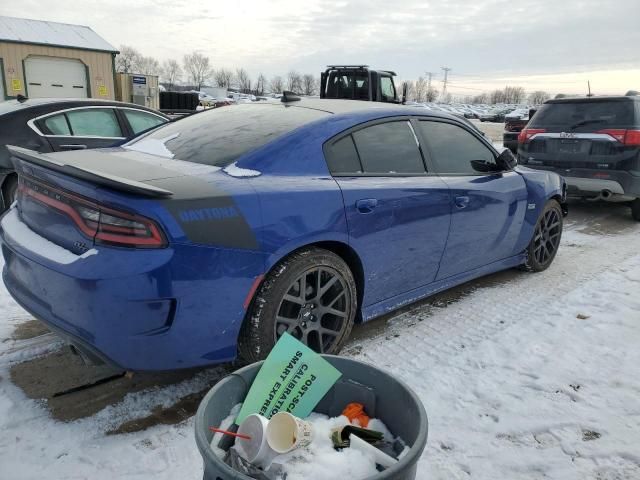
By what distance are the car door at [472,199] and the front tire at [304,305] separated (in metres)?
1.03

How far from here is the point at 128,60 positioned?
265 ft

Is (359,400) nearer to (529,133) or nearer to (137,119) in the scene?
(137,119)

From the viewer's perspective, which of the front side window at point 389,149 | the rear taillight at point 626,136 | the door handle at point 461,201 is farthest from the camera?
the rear taillight at point 626,136

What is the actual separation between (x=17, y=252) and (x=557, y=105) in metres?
7.20

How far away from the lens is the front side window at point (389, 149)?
10.2 ft

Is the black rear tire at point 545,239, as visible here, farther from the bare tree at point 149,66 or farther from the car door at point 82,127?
the bare tree at point 149,66

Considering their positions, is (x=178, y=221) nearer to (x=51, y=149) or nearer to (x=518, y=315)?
(x=518, y=315)

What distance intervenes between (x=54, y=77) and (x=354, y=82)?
13406mm

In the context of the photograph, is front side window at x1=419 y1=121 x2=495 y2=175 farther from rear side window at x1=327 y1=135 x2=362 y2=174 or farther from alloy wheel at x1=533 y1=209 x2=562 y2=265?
alloy wheel at x1=533 y1=209 x2=562 y2=265

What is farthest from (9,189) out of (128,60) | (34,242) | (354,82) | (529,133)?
(128,60)

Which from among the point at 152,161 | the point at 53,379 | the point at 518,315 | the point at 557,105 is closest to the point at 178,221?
the point at 152,161

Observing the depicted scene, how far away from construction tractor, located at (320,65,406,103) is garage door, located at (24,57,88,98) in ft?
37.7

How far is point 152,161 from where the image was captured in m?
2.82

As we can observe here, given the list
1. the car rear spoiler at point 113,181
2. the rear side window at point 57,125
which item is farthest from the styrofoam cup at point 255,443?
the rear side window at point 57,125
